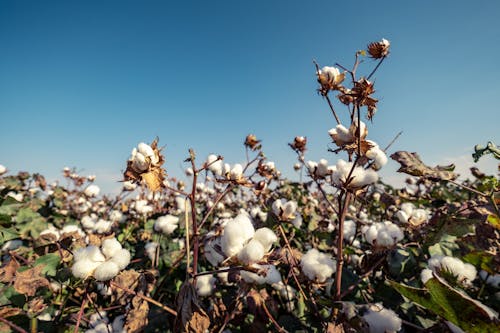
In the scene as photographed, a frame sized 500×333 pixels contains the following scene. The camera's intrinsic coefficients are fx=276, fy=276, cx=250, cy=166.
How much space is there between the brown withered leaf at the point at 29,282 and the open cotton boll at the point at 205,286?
77 cm

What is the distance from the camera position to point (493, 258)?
938 mm

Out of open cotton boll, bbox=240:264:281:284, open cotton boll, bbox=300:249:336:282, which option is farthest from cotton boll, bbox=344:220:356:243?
open cotton boll, bbox=240:264:281:284

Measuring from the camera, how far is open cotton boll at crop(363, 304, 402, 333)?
4.04 feet

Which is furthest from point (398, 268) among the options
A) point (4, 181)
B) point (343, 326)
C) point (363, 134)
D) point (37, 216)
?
point (4, 181)

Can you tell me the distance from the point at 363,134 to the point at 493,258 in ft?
2.07

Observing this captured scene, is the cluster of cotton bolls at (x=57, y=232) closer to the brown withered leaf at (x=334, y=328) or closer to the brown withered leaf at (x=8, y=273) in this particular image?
the brown withered leaf at (x=8, y=273)

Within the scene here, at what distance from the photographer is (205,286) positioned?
1684 millimetres

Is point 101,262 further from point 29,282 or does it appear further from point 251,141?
point 251,141

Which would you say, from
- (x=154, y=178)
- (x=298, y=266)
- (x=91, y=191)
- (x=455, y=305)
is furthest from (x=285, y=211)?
(x=91, y=191)

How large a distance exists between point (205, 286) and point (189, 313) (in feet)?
2.47

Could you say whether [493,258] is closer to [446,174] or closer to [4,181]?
[446,174]

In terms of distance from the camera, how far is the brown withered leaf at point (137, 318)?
1154 millimetres

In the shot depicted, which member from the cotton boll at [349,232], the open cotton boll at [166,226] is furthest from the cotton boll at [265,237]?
the cotton boll at [349,232]

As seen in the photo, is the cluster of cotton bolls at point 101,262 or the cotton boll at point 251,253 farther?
the cluster of cotton bolls at point 101,262
